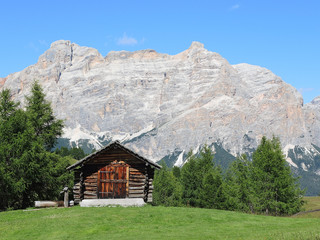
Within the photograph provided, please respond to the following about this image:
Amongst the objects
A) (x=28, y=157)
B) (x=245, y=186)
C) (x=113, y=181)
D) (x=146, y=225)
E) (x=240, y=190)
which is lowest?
(x=146, y=225)

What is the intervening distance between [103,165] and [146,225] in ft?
40.0

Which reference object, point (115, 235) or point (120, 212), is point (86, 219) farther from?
point (115, 235)

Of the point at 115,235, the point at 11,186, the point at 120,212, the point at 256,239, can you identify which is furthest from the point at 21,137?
the point at 256,239

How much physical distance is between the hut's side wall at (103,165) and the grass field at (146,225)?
469cm

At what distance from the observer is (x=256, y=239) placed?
1816 cm

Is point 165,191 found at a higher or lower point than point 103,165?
lower

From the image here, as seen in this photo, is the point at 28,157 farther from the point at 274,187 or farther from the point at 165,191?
the point at 165,191

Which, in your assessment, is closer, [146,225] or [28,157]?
[146,225]

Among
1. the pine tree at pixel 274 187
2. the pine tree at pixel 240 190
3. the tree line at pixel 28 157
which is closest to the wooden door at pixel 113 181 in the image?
the tree line at pixel 28 157

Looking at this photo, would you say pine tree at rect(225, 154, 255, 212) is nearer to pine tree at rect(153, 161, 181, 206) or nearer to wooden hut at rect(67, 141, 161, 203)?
wooden hut at rect(67, 141, 161, 203)

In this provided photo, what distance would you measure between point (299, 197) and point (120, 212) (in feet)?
82.9

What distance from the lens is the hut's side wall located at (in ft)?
115

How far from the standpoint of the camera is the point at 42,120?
Answer: 143ft

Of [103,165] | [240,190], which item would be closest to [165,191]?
[240,190]
